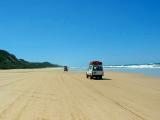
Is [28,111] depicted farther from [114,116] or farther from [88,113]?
[114,116]

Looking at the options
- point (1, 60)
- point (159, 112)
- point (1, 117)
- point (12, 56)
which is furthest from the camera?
point (12, 56)

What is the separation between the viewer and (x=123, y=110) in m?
15.3

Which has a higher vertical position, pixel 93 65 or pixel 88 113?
pixel 93 65

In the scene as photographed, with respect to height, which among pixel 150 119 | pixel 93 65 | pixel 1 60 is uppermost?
pixel 1 60

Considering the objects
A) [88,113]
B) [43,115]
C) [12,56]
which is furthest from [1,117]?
[12,56]

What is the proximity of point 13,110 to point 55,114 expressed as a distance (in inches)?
76.2

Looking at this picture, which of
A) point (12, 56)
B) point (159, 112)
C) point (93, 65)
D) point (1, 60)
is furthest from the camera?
point (12, 56)

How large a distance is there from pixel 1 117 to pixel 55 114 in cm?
208

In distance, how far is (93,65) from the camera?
159ft

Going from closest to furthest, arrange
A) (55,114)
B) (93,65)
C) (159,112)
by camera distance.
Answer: (55,114) → (159,112) → (93,65)

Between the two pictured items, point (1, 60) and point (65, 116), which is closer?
point (65, 116)

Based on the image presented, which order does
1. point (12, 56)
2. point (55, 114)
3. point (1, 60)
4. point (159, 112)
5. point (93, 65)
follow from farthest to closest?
point (12, 56), point (1, 60), point (93, 65), point (159, 112), point (55, 114)

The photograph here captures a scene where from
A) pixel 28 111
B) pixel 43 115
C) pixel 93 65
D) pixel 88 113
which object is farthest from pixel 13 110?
pixel 93 65

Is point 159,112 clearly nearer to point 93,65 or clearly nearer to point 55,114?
point 55,114
